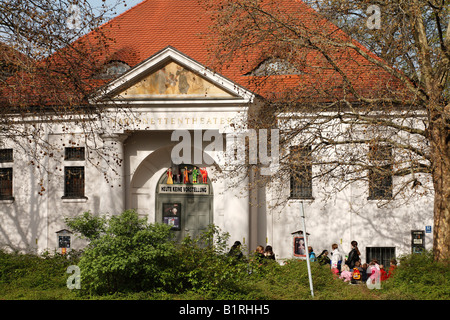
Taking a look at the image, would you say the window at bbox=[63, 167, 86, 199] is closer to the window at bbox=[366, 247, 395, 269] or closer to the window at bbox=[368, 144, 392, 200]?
the window at bbox=[366, 247, 395, 269]

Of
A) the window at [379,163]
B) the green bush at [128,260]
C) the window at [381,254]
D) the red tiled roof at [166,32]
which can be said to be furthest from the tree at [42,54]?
the window at [381,254]

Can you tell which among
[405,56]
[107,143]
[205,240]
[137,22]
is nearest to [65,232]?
[107,143]

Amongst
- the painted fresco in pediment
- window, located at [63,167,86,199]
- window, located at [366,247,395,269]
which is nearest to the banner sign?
window, located at [63,167,86,199]

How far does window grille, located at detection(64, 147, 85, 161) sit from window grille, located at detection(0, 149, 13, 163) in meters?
2.41

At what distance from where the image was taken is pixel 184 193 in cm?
2752

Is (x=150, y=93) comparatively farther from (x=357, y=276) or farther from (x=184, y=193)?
(x=357, y=276)

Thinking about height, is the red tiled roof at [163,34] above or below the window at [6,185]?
above

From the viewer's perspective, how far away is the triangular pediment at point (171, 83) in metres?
25.0

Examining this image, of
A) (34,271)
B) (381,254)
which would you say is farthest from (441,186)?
(34,271)

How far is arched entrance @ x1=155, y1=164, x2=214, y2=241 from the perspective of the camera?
2725cm

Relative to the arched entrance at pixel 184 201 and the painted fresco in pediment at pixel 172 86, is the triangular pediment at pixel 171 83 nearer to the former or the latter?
the painted fresco in pediment at pixel 172 86

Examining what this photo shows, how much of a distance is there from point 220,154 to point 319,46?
32.2ft

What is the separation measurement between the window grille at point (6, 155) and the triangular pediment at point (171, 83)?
6052mm

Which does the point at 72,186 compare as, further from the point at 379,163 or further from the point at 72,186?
the point at 379,163
